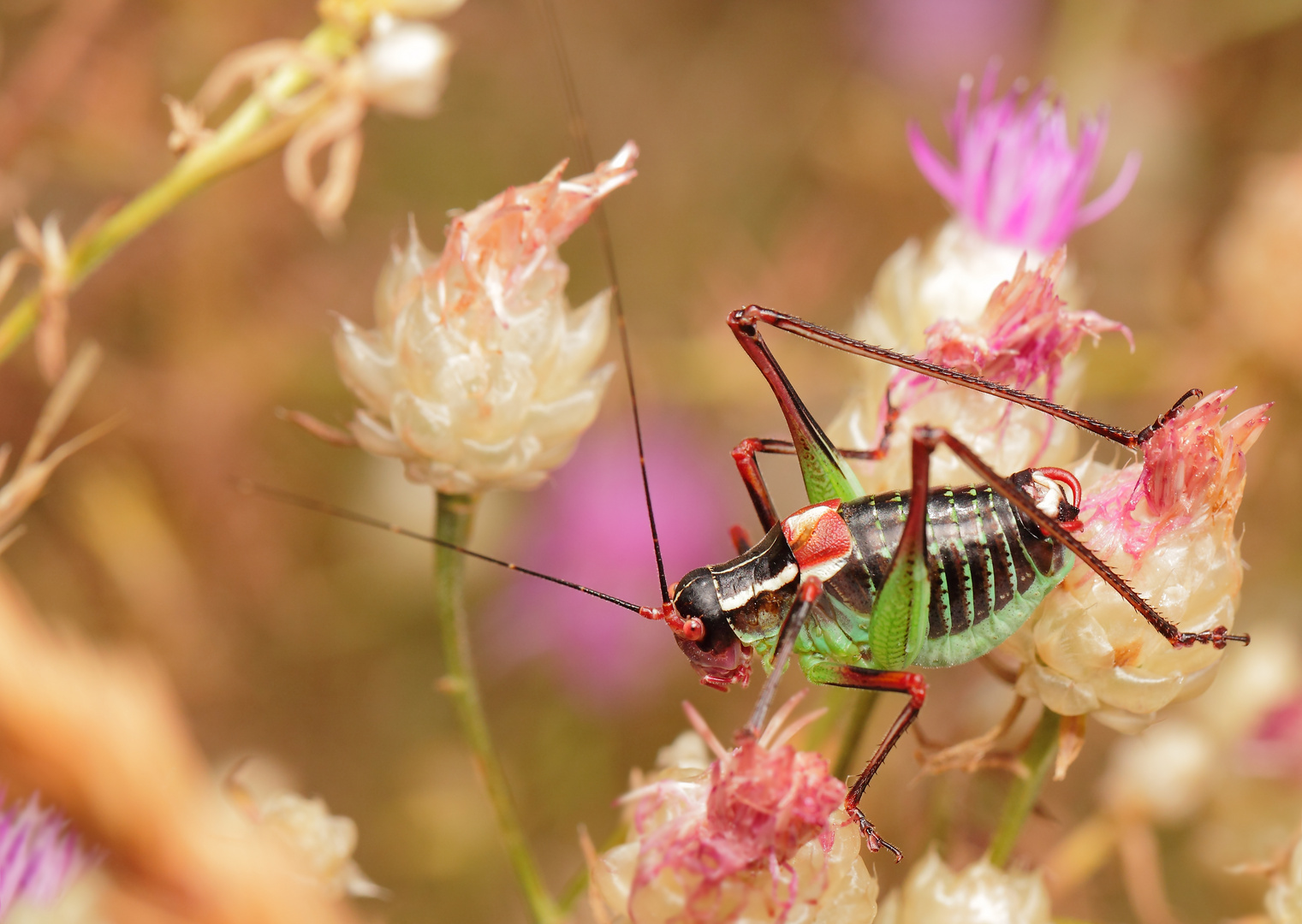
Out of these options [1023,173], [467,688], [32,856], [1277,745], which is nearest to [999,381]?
[1023,173]

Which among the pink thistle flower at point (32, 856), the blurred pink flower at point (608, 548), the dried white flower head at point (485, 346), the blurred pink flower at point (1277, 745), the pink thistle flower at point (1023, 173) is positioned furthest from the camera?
the blurred pink flower at point (608, 548)

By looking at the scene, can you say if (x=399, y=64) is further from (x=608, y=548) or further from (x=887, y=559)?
(x=608, y=548)

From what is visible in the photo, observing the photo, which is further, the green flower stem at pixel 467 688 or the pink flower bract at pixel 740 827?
the green flower stem at pixel 467 688

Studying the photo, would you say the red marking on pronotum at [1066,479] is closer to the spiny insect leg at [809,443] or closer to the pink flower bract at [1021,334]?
the pink flower bract at [1021,334]

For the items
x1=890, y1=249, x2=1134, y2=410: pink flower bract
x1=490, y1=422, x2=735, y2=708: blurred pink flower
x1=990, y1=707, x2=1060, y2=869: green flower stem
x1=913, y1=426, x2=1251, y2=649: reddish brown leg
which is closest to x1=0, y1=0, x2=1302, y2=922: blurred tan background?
x1=490, y1=422, x2=735, y2=708: blurred pink flower

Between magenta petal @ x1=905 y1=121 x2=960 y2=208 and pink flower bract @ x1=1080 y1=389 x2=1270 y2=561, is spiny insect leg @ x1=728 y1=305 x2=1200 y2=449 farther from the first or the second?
magenta petal @ x1=905 y1=121 x2=960 y2=208

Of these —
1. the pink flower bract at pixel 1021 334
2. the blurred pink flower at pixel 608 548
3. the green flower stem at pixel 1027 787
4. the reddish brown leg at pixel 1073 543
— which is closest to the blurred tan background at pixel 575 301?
the blurred pink flower at pixel 608 548
